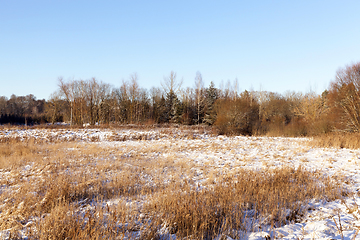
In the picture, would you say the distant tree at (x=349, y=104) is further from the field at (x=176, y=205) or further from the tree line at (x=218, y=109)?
the field at (x=176, y=205)

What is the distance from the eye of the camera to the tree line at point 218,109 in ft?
53.8

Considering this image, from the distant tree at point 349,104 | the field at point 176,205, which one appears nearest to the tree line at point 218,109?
the distant tree at point 349,104

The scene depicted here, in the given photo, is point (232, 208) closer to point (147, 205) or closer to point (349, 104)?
point (147, 205)

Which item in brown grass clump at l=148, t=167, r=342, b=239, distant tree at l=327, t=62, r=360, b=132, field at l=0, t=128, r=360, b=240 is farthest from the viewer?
distant tree at l=327, t=62, r=360, b=132

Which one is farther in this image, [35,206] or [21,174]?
[21,174]

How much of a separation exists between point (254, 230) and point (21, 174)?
720cm

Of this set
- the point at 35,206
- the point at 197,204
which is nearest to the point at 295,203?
the point at 197,204

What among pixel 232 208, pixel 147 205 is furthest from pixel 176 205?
pixel 232 208

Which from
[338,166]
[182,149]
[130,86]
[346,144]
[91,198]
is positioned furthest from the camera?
[130,86]

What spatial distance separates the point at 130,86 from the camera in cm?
3628

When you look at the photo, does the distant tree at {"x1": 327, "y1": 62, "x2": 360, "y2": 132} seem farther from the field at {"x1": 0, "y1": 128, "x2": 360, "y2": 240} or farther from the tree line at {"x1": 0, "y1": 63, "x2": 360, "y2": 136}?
the field at {"x1": 0, "y1": 128, "x2": 360, "y2": 240}

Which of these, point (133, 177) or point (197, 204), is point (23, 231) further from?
point (133, 177)

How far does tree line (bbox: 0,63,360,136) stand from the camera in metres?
16.4

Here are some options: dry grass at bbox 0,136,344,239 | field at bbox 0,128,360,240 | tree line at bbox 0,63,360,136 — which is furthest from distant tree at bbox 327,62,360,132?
dry grass at bbox 0,136,344,239
